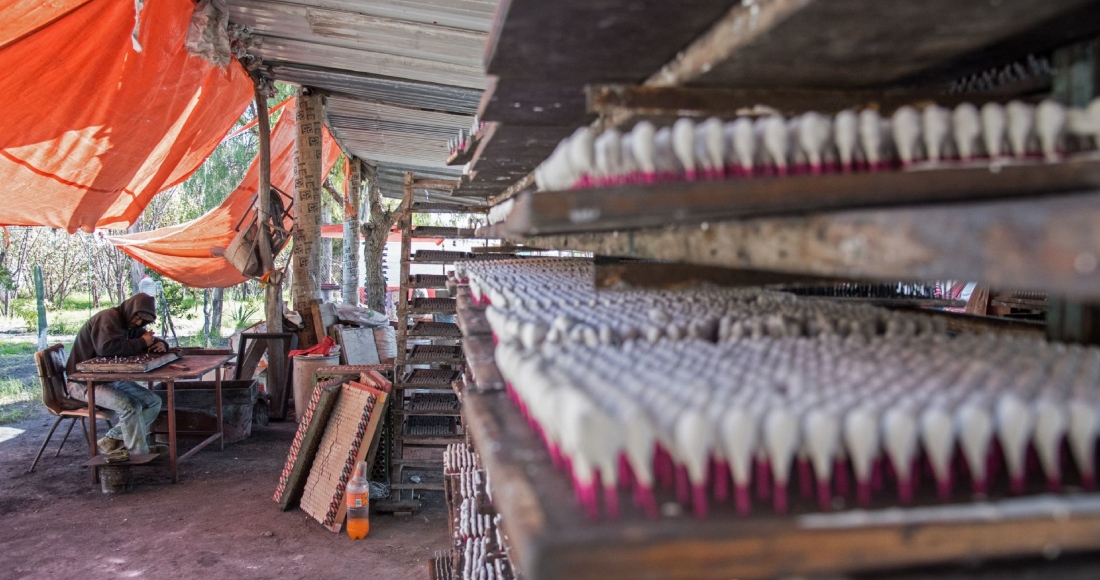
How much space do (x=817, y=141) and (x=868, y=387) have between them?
380 mm

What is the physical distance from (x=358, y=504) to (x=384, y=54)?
3228 millimetres

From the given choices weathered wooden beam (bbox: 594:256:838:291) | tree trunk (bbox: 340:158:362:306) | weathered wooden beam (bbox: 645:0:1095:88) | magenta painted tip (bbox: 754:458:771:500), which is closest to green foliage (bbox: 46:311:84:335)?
tree trunk (bbox: 340:158:362:306)

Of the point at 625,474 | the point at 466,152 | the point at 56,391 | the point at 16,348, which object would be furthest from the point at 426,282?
the point at 16,348

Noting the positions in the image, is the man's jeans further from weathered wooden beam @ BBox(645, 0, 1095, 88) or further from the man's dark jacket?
weathered wooden beam @ BBox(645, 0, 1095, 88)

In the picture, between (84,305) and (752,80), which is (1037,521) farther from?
(84,305)

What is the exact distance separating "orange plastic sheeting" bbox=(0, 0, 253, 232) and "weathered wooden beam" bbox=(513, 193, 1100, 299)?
11.7 ft

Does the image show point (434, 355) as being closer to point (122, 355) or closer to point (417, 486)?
point (417, 486)

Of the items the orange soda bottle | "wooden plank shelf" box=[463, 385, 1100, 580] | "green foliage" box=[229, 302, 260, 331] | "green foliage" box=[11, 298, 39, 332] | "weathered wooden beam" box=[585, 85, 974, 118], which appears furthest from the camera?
"green foliage" box=[229, 302, 260, 331]

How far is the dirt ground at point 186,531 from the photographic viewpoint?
14.6 feet

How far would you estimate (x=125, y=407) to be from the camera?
6.12 metres

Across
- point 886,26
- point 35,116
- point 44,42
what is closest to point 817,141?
point 886,26

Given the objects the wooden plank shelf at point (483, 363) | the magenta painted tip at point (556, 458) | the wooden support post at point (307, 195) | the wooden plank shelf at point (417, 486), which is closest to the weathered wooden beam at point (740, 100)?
the wooden plank shelf at point (483, 363)

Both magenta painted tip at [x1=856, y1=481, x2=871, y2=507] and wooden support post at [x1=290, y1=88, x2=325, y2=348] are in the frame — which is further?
wooden support post at [x1=290, y1=88, x2=325, y2=348]

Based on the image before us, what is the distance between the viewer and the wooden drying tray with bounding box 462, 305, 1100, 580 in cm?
82
